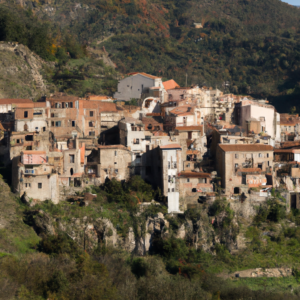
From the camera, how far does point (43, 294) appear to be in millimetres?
29203

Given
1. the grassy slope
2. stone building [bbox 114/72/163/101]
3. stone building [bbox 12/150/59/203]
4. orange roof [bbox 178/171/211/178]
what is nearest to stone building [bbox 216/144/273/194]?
orange roof [bbox 178/171/211/178]

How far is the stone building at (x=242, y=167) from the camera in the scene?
4034 cm

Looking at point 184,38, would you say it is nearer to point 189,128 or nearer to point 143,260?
point 189,128

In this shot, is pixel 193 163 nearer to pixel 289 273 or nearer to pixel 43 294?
pixel 289 273

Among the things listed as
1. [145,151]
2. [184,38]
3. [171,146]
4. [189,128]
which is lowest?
[145,151]

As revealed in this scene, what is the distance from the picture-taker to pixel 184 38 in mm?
93750

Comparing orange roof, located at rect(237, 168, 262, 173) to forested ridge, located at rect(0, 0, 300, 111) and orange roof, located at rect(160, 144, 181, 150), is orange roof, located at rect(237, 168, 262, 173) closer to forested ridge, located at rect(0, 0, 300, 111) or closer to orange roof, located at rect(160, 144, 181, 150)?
orange roof, located at rect(160, 144, 181, 150)

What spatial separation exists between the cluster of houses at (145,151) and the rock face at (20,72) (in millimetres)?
6401

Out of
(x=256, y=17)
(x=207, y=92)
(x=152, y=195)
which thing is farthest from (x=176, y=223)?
(x=256, y=17)

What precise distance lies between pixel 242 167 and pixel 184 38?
5659cm

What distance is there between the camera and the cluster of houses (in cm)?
3803

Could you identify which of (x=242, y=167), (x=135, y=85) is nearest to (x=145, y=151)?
(x=242, y=167)

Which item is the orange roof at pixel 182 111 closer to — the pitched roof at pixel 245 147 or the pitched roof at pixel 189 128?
the pitched roof at pixel 189 128

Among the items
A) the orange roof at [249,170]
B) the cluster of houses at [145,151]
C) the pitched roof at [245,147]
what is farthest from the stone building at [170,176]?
the orange roof at [249,170]
